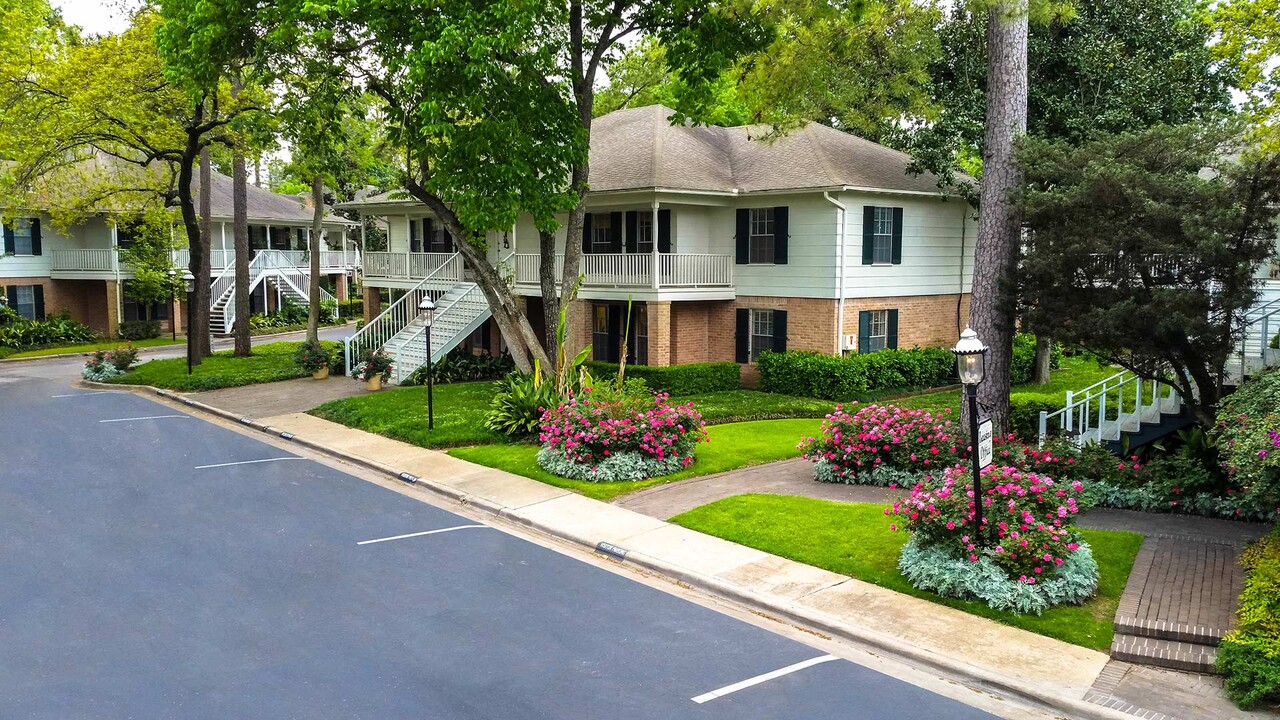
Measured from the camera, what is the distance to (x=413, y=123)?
63.3ft

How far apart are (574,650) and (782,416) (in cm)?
1365

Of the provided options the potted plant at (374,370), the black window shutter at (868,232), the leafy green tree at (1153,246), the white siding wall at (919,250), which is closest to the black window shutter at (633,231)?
the white siding wall at (919,250)

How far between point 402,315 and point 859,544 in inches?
820

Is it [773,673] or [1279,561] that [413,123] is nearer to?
[773,673]

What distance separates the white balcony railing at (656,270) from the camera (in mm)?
24297

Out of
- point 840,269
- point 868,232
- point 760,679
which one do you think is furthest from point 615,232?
point 760,679

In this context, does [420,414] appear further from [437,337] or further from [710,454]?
[710,454]

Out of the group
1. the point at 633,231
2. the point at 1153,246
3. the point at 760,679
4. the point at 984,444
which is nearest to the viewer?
the point at 760,679

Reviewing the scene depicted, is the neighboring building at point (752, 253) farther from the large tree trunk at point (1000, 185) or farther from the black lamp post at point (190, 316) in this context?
the large tree trunk at point (1000, 185)

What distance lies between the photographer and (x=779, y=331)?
25391 millimetres

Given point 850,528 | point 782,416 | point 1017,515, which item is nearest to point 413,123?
point 782,416

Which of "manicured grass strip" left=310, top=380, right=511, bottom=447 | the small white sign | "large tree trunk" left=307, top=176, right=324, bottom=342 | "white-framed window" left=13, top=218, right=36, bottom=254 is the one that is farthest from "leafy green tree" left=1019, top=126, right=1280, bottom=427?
"white-framed window" left=13, top=218, right=36, bottom=254

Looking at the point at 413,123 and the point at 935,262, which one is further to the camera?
the point at 935,262

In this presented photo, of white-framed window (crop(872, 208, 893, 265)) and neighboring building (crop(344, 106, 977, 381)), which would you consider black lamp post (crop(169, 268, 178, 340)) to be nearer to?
neighboring building (crop(344, 106, 977, 381))
